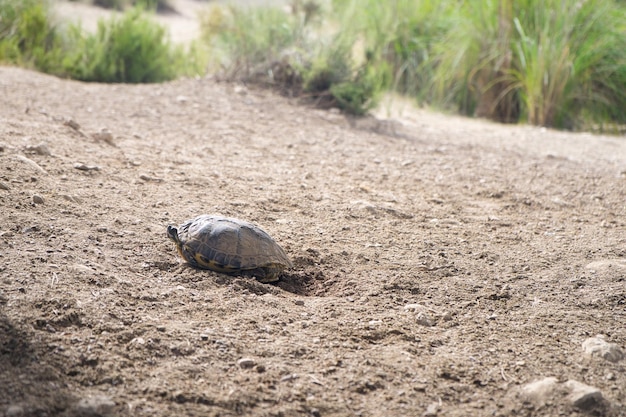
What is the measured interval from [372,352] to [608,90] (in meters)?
6.32

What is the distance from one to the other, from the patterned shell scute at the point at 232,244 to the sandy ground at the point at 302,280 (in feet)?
0.31

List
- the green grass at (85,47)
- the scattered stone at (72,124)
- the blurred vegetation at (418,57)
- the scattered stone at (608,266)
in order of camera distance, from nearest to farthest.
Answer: the scattered stone at (608,266) < the scattered stone at (72,124) < the blurred vegetation at (418,57) < the green grass at (85,47)

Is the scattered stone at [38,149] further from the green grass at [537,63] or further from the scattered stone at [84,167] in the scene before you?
the green grass at [537,63]

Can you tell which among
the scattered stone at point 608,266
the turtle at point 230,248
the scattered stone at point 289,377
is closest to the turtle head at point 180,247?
the turtle at point 230,248

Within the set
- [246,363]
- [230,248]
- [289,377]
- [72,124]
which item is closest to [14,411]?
[246,363]

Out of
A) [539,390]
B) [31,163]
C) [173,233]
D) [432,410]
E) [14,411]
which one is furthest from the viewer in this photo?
[31,163]

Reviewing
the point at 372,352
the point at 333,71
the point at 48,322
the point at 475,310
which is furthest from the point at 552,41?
the point at 48,322

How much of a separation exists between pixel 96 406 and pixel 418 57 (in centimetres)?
759

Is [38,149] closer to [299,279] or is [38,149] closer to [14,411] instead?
[299,279]

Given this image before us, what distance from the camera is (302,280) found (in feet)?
11.2

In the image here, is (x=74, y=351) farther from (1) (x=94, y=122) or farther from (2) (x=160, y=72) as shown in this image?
Answer: (2) (x=160, y=72)

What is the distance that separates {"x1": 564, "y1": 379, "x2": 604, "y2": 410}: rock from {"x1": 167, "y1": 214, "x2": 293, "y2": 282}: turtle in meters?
1.31

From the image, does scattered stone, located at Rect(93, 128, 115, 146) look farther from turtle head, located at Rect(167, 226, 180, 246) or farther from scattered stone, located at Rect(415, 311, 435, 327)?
scattered stone, located at Rect(415, 311, 435, 327)

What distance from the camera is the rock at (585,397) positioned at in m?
2.47
